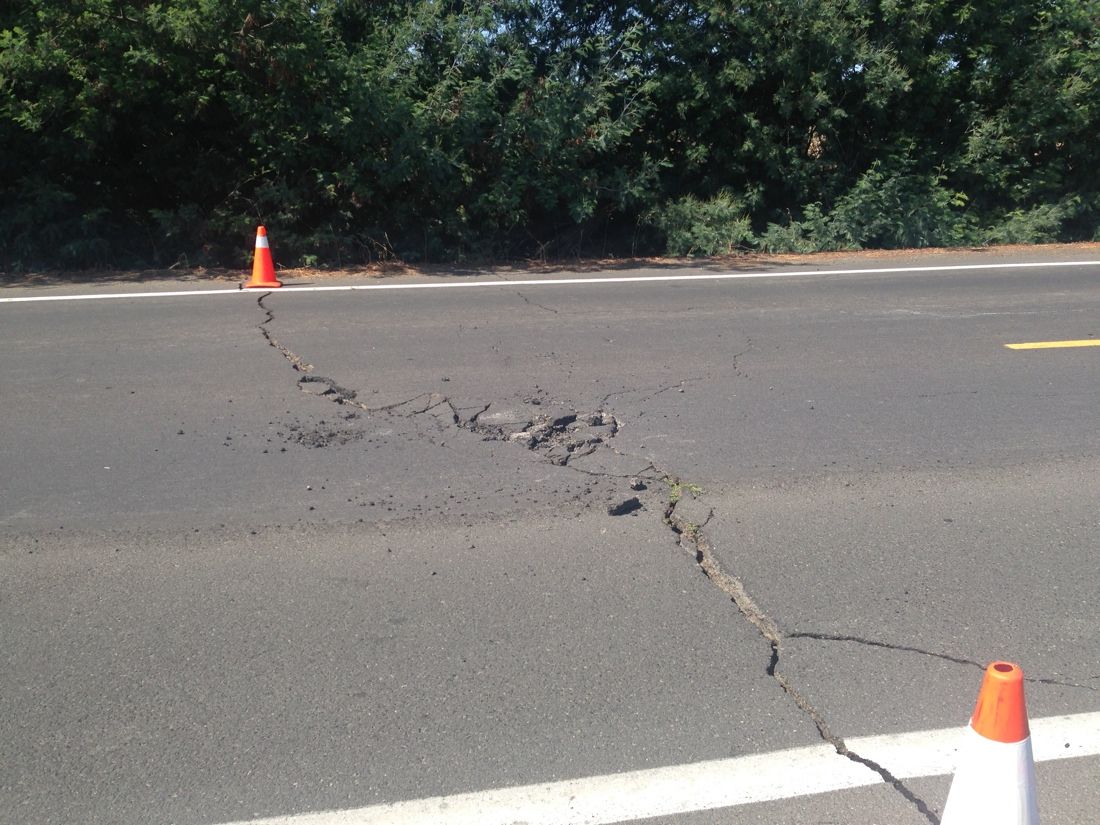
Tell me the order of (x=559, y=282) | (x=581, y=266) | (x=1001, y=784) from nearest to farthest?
(x=1001, y=784)
(x=559, y=282)
(x=581, y=266)

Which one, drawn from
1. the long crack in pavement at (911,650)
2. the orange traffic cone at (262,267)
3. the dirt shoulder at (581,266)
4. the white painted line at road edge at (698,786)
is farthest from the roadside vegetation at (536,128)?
the white painted line at road edge at (698,786)

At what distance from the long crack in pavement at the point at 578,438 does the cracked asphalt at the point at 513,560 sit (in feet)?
0.08

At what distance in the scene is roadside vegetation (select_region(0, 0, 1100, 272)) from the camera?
1370cm

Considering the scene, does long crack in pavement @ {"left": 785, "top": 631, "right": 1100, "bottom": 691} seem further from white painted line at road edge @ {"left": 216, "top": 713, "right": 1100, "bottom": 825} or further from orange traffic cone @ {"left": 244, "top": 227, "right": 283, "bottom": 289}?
orange traffic cone @ {"left": 244, "top": 227, "right": 283, "bottom": 289}

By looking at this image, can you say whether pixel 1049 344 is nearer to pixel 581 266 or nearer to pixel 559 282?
pixel 559 282

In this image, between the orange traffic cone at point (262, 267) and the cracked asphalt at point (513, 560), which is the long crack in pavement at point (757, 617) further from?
the orange traffic cone at point (262, 267)

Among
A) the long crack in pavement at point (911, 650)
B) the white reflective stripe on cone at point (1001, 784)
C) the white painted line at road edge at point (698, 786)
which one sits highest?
the white reflective stripe on cone at point (1001, 784)

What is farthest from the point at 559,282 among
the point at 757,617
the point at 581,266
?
the point at 757,617

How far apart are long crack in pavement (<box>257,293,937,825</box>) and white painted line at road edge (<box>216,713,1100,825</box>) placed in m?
0.22

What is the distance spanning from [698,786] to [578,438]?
3.51 meters

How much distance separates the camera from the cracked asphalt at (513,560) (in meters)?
3.50

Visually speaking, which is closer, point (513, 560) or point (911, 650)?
point (911, 650)

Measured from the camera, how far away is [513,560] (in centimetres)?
491

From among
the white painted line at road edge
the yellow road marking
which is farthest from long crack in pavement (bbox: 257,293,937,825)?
the yellow road marking
